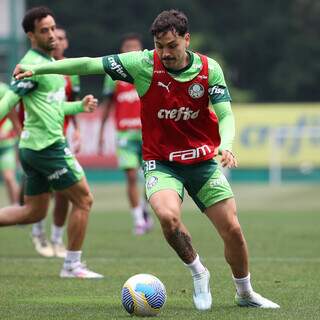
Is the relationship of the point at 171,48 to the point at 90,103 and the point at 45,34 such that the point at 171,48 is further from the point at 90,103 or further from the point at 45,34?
the point at 45,34

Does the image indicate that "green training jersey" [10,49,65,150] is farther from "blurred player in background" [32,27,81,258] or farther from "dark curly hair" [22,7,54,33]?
"blurred player in background" [32,27,81,258]

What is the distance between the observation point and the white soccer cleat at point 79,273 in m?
11.3

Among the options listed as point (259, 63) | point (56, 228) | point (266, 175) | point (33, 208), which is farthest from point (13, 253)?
point (259, 63)

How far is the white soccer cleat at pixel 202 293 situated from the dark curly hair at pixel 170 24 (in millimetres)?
1816

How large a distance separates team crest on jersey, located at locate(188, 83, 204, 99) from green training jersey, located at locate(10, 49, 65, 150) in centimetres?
266

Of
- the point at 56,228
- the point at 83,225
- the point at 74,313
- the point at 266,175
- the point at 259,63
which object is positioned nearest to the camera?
the point at 74,313

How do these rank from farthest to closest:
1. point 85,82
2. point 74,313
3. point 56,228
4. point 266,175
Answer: point 85,82, point 266,175, point 56,228, point 74,313

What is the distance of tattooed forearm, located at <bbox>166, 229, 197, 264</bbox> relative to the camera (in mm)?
8961

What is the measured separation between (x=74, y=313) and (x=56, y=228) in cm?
468

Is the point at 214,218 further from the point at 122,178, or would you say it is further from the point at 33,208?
the point at 122,178

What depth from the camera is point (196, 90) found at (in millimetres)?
9062

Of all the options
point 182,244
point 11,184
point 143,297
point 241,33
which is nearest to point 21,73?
point 182,244

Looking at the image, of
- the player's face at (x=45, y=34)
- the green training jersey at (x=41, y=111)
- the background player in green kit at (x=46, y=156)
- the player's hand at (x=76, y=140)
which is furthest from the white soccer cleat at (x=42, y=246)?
the player's face at (x=45, y=34)

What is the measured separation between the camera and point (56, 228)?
1362 cm
